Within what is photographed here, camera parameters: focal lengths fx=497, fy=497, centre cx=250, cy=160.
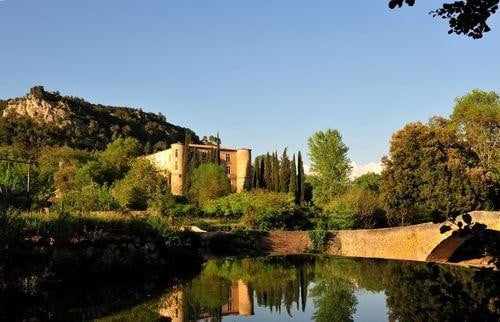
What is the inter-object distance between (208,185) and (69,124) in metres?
49.7

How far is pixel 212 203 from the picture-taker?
159 feet

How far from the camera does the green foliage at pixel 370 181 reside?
2116 inches

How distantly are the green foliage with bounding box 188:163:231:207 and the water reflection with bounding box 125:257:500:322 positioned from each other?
947 inches

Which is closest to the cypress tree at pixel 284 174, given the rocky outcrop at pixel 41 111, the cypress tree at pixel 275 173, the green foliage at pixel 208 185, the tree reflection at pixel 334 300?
the cypress tree at pixel 275 173

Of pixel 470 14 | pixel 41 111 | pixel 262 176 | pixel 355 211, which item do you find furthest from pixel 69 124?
pixel 470 14

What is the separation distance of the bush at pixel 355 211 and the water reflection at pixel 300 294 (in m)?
9.67

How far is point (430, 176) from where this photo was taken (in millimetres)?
35375

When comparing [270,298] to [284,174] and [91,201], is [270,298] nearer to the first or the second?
[91,201]

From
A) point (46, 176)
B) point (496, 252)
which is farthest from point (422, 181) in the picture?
point (46, 176)

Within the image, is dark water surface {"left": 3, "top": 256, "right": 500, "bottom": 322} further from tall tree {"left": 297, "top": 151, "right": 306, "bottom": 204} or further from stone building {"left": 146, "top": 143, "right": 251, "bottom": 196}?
stone building {"left": 146, "top": 143, "right": 251, "bottom": 196}

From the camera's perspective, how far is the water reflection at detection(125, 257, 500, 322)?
54.8 feet

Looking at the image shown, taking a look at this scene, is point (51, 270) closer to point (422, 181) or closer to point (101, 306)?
point (101, 306)

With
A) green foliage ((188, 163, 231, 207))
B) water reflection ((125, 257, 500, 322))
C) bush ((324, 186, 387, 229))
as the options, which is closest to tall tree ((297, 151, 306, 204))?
green foliage ((188, 163, 231, 207))

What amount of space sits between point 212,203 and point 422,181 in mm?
20652
